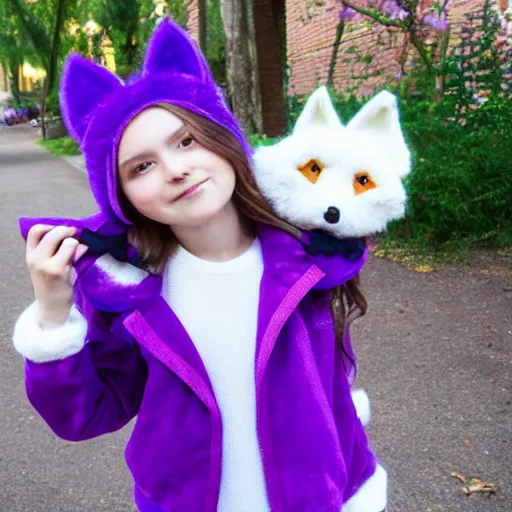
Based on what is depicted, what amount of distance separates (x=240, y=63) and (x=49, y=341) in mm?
5859

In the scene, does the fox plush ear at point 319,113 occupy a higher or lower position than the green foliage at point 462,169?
higher

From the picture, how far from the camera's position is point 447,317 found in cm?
430

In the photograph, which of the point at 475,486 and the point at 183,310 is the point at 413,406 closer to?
the point at 475,486

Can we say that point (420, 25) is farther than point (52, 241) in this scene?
Yes

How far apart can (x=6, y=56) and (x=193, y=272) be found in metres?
21.5

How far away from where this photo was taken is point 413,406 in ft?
10.8

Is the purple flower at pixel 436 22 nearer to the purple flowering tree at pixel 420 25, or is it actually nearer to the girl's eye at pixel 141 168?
the purple flowering tree at pixel 420 25

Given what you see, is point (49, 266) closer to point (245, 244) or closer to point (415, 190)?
point (245, 244)

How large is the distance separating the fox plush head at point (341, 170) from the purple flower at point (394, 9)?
453cm

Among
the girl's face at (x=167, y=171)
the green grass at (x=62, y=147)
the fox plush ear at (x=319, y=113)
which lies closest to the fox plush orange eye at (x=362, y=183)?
the fox plush ear at (x=319, y=113)

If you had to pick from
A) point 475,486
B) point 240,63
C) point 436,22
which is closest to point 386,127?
point 475,486

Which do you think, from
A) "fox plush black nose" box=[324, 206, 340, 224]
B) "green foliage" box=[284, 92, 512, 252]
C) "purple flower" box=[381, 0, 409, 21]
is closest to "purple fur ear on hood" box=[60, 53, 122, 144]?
"fox plush black nose" box=[324, 206, 340, 224]

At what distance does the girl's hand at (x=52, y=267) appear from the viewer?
1.16 m

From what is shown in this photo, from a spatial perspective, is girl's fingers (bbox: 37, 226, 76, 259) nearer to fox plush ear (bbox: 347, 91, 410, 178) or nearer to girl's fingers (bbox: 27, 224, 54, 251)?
girl's fingers (bbox: 27, 224, 54, 251)
